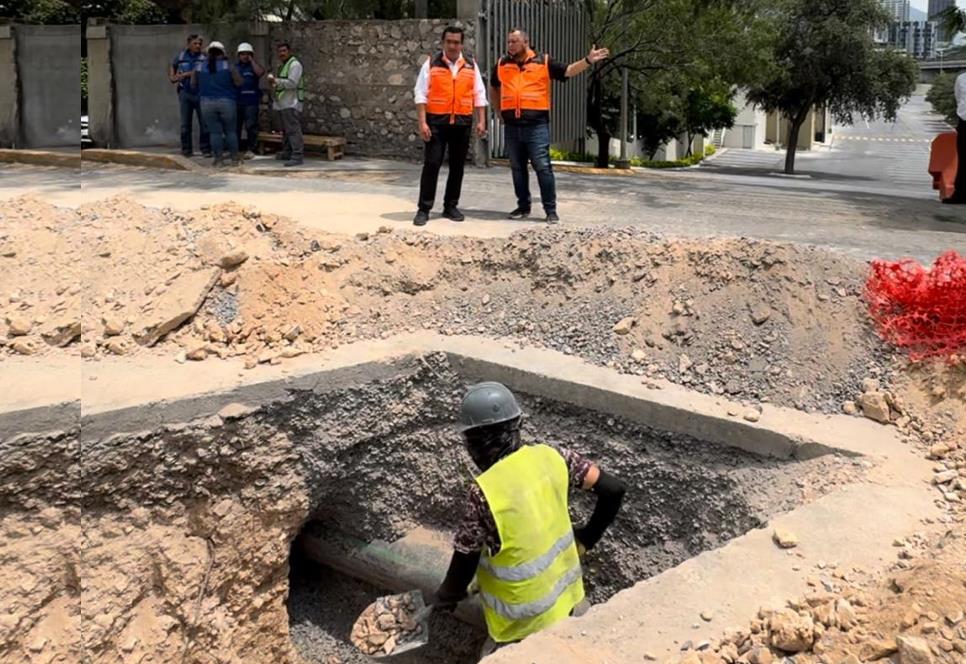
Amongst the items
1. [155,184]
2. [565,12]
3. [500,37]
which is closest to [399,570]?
[155,184]

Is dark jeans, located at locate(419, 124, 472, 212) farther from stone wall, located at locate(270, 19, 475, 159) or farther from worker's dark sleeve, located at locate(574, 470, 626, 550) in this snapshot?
stone wall, located at locate(270, 19, 475, 159)

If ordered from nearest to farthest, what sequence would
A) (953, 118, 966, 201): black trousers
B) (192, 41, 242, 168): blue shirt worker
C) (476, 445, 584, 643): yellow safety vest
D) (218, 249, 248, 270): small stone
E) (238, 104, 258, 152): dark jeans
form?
(476, 445, 584, 643): yellow safety vest → (218, 249, 248, 270): small stone → (953, 118, 966, 201): black trousers → (192, 41, 242, 168): blue shirt worker → (238, 104, 258, 152): dark jeans

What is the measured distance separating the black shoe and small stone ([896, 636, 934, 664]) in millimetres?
5680

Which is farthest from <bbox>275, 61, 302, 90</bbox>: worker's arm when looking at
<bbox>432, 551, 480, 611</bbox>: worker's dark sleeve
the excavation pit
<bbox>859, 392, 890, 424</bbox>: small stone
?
<bbox>432, 551, 480, 611</bbox>: worker's dark sleeve

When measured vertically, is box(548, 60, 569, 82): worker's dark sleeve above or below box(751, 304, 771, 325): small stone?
above

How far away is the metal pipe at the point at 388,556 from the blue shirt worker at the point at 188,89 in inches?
321

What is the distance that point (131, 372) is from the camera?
576 cm

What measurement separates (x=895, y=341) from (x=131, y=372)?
4579mm

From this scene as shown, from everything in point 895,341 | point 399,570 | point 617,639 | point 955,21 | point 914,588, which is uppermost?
point 955,21

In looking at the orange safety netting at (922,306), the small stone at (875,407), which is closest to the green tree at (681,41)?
the orange safety netting at (922,306)

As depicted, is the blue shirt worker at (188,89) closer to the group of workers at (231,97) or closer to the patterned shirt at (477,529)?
the group of workers at (231,97)

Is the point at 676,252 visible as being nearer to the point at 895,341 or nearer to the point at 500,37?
the point at 895,341

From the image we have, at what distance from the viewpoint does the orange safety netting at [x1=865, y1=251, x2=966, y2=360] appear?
207 inches

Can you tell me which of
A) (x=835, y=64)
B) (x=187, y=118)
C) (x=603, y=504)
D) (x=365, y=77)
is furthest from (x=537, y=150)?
(x=835, y=64)
